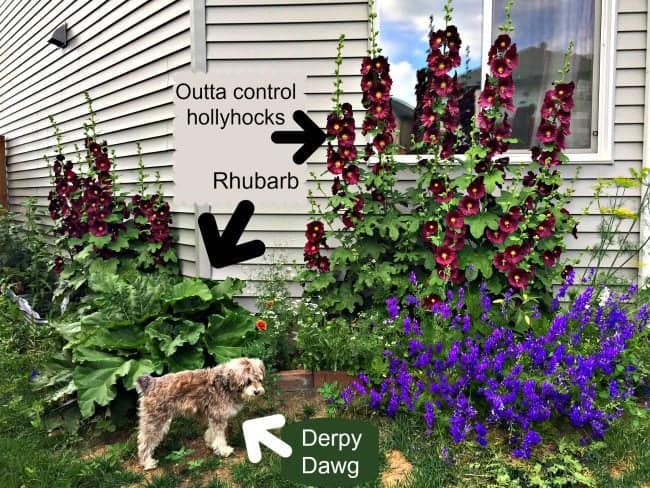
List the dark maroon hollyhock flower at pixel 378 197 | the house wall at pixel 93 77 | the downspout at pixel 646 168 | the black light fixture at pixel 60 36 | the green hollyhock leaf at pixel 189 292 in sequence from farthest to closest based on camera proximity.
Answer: the black light fixture at pixel 60 36 < the house wall at pixel 93 77 < the downspout at pixel 646 168 < the dark maroon hollyhock flower at pixel 378 197 < the green hollyhock leaf at pixel 189 292

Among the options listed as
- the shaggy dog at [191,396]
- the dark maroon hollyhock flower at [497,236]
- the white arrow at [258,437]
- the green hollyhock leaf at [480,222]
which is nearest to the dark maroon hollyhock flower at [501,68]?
the green hollyhock leaf at [480,222]

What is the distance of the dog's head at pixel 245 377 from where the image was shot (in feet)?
8.30

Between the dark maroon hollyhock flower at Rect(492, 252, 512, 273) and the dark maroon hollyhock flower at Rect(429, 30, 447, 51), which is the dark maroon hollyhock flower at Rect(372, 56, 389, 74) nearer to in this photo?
the dark maroon hollyhock flower at Rect(429, 30, 447, 51)

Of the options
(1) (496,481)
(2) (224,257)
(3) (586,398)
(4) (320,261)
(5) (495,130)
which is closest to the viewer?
(1) (496,481)

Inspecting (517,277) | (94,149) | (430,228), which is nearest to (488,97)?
(430,228)

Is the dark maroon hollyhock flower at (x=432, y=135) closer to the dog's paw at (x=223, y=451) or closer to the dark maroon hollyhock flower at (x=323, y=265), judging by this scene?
the dark maroon hollyhock flower at (x=323, y=265)

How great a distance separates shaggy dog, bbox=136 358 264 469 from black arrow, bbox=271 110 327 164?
6.84 ft

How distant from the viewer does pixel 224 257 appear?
4445 mm

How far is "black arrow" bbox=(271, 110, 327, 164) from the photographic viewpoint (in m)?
4.21

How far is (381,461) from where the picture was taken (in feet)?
8.40

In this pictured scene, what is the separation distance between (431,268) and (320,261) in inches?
30.4

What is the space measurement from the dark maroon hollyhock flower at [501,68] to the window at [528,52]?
49 cm

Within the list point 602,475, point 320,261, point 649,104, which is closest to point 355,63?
point 320,261

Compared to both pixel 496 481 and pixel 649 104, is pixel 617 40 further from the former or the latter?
pixel 496 481
